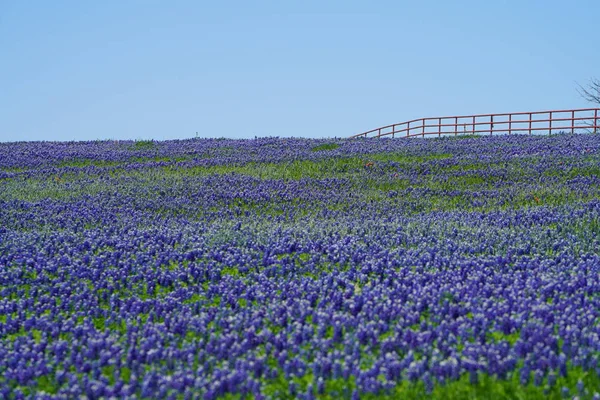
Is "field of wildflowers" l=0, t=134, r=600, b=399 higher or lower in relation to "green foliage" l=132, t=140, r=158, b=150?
lower

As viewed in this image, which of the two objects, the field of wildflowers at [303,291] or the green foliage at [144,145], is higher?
the green foliage at [144,145]

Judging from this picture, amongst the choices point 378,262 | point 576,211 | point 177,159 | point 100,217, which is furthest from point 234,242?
point 177,159

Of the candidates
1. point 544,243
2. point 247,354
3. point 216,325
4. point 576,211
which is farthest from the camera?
point 576,211

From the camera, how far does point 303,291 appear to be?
24.2ft

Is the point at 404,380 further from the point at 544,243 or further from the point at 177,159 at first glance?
the point at 177,159

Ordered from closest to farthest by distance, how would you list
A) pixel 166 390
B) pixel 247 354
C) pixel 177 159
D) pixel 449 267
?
pixel 166 390
pixel 247 354
pixel 449 267
pixel 177 159

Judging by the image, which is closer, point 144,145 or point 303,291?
point 303,291

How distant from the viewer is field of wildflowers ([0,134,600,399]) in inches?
212

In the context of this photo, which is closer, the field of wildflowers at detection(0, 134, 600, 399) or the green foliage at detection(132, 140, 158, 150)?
the field of wildflowers at detection(0, 134, 600, 399)

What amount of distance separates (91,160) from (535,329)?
60.9 feet

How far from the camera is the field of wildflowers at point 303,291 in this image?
5395mm

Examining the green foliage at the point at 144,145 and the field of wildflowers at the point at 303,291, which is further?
the green foliage at the point at 144,145

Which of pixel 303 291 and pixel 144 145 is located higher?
pixel 144 145

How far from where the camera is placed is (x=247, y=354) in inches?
228
